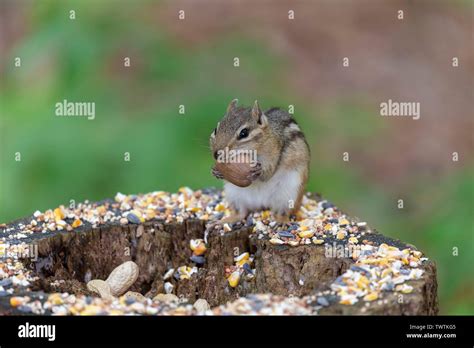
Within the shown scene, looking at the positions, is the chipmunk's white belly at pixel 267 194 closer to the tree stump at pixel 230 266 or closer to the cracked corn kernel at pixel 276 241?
the tree stump at pixel 230 266

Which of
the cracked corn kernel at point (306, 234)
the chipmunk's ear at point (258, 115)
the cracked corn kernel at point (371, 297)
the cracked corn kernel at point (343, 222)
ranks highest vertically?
the chipmunk's ear at point (258, 115)

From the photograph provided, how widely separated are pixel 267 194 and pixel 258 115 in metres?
0.48

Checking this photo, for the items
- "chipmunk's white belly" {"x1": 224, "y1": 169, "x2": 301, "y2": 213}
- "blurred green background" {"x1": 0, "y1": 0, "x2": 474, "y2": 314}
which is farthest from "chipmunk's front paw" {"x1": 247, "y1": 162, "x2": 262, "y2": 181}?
"blurred green background" {"x1": 0, "y1": 0, "x2": 474, "y2": 314}

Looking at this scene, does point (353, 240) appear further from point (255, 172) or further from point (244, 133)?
point (244, 133)

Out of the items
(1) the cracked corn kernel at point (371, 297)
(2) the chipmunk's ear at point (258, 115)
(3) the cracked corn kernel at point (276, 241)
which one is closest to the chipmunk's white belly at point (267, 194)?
(2) the chipmunk's ear at point (258, 115)

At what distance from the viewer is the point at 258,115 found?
4984mm

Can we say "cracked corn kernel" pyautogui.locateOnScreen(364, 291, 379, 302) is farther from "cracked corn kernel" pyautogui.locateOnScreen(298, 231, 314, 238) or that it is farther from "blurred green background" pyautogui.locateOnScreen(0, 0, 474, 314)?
"blurred green background" pyautogui.locateOnScreen(0, 0, 474, 314)

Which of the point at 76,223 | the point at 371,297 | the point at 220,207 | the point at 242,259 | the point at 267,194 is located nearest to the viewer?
the point at 371,297

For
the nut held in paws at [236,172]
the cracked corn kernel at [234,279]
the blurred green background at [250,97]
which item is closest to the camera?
the cracked corn kernel at [234,279]

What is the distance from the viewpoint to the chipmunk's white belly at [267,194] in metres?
4.88

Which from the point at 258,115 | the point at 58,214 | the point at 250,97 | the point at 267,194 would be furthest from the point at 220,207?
the point at 250,97

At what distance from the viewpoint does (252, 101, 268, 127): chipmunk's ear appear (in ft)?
16.2

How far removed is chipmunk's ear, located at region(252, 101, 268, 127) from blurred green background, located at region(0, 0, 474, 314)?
1.76 ft

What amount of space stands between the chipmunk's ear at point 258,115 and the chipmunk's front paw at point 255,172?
0.26 m
